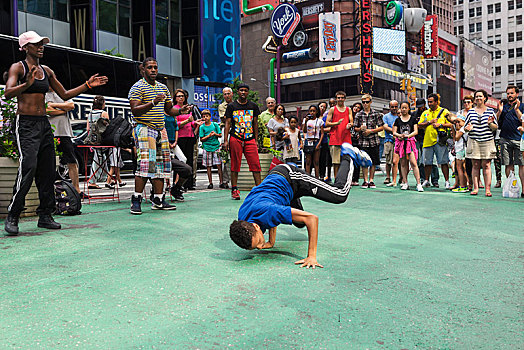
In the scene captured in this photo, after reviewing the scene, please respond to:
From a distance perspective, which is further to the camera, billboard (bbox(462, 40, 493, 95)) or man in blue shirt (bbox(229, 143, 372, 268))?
billboard (bbox(462, 40, 493, 95))

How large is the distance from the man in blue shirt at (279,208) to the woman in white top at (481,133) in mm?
4955

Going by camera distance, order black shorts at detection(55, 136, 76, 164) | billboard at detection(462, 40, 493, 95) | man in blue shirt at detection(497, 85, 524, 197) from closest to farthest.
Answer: black shorts at detection(55, 136, 76, 164)
man in blue shirt at detection(497, 85, 524, 197)
billboard at detection(462, 40, 493, 95)

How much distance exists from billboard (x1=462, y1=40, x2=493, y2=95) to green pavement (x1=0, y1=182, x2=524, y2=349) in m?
83.8

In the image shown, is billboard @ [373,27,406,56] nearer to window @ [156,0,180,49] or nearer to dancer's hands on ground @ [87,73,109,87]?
window @ [156,0,180,49]

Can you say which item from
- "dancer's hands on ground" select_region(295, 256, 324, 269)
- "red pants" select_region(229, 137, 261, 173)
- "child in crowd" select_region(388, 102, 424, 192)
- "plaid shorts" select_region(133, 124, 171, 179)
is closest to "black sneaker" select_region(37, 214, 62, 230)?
"plaid shorts" select_region(133, 124, 171, 179)

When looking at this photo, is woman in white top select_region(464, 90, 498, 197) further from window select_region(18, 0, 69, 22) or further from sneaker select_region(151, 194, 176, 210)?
window select_region(18, 0, 69, 22)

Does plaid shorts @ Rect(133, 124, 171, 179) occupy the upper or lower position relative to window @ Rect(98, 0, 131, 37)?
lower

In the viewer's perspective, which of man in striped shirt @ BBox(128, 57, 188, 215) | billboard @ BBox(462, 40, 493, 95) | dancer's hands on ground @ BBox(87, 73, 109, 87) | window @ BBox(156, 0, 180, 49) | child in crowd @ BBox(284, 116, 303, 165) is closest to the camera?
dancer's hands on ground @ BBox(87, 73, 109, 87)

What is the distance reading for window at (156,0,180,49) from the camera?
26781mm

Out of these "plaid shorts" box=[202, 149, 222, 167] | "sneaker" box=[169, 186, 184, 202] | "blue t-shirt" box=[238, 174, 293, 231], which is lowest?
"sneaker" box=[169, 186, 184, 202]

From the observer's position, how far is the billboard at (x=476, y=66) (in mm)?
80500

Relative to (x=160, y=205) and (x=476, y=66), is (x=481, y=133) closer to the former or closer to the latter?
(x=160, y=205)

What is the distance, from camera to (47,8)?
22203 millimetres

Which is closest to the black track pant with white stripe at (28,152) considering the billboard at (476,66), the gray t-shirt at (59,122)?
the gray t-shirt at (59,122)
